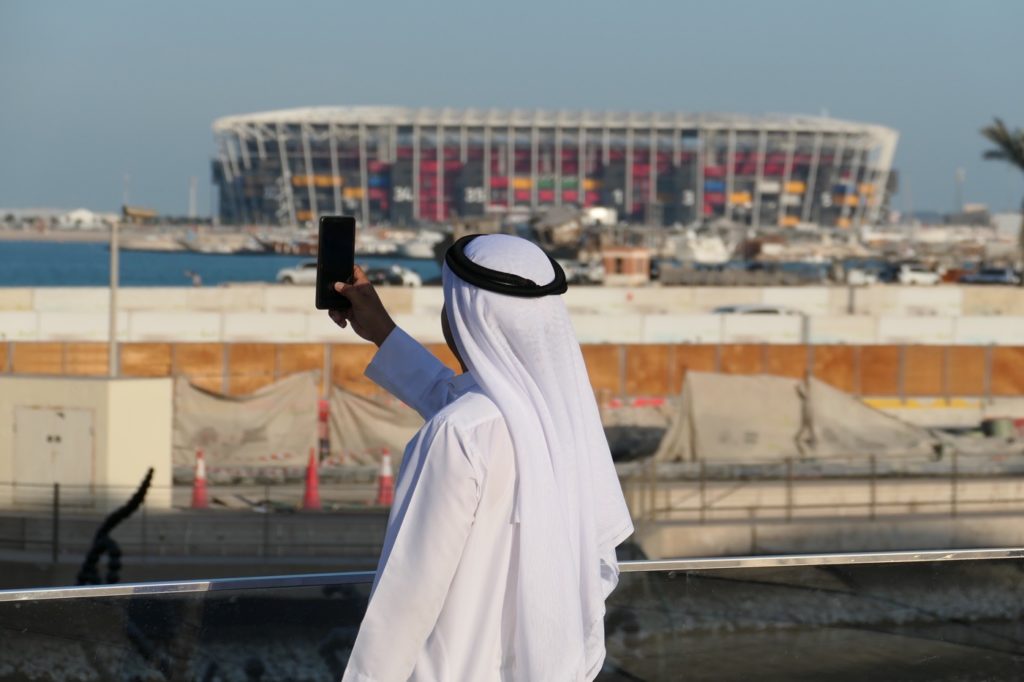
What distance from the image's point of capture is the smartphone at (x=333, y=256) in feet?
8.75

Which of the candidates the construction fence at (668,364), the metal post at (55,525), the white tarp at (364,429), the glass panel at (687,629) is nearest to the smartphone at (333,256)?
the glass panel at (687,629)

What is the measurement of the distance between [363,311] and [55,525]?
9.49 m

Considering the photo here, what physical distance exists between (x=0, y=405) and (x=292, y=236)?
153 metres

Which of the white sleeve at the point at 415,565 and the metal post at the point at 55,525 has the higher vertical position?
the white sleeve at the point at 415,565

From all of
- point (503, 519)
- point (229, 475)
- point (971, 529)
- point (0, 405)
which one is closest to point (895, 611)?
point (503, 519)

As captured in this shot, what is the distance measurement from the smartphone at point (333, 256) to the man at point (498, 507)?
0.72 ft

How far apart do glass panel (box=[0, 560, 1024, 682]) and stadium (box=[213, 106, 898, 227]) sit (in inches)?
6607

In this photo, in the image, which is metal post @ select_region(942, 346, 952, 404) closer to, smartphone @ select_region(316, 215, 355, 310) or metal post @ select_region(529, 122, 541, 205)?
smartphone @ select_region(316, 215, 355, 310)

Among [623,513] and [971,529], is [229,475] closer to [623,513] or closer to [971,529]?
[971,529]

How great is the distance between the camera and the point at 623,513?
267 cm

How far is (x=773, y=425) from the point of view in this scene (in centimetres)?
1775

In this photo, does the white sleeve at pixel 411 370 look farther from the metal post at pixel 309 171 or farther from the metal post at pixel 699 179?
the metal post at pixel 699 179

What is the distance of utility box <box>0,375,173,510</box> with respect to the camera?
12250 millimetres

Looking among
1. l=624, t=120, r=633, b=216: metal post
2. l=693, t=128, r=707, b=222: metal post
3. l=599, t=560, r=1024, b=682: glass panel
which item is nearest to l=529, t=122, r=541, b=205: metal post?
l=624, t=120, r=633, b=216: metal post
